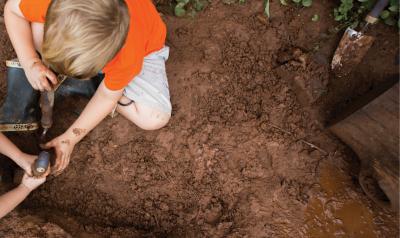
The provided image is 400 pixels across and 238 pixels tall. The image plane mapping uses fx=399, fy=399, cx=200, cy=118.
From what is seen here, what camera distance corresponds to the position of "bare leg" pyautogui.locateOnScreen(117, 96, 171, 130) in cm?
173

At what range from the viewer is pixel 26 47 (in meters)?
1.52

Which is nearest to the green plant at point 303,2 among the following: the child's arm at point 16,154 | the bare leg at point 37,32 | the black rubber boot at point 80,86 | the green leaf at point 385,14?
the green leaf at point 385,14

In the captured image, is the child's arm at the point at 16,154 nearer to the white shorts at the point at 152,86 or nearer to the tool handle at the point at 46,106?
the tool handle at the point at 46,106

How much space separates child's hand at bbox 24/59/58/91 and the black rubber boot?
262mm

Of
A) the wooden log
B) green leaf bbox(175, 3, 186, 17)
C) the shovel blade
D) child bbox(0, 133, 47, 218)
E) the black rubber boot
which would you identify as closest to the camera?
→ child bbox(0, 133, 47, 218)

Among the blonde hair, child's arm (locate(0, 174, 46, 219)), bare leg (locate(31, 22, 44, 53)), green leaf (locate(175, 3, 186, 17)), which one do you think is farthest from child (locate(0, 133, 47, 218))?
green leaf (locate(175, 3, 186, 17))

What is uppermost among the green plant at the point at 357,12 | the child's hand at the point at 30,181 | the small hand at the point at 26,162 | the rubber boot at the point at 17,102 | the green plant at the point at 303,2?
the green plant at the point at 357,12

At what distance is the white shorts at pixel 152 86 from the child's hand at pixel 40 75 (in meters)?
0.33

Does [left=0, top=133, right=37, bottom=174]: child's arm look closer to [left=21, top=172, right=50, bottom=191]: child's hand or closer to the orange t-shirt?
[left=21, top=172, right=50, bottom=191]: child's hand

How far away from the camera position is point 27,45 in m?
1.53

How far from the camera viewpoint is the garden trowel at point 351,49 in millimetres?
1872

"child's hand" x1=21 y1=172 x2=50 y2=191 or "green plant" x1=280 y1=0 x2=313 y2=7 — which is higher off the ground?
"green plant" x1=280 y1=0 x2=313 y2=7

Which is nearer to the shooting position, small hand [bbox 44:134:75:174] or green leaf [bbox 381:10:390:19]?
small hand [bbox 44:134:75:174]

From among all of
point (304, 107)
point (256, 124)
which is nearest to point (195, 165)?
point (256, 124)
